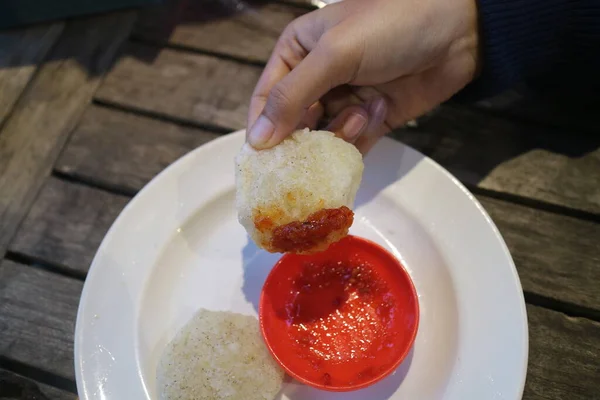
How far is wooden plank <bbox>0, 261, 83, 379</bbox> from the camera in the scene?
1229 millimetres

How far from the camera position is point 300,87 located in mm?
1118

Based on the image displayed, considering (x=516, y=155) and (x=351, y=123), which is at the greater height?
(x=351, y=123)

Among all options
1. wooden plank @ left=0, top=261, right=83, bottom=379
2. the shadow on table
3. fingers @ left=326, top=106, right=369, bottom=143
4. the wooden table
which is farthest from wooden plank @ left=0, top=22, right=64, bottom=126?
the shadow on table

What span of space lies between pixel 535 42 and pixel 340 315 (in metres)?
0.84

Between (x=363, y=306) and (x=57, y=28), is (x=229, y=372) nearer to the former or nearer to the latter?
(x=363, y=306)

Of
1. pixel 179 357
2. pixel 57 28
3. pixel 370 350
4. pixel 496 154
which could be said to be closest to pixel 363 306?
pixel 370 350

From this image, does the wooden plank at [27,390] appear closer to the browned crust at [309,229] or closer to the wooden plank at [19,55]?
the browned crust at [309,229]

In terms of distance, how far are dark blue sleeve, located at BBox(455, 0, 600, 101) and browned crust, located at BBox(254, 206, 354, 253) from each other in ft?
1.97

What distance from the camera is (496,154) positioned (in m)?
1.40

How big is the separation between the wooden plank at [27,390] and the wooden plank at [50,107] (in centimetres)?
35

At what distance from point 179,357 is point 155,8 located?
120cm

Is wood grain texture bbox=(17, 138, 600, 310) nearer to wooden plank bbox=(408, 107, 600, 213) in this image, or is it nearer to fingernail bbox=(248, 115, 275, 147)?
wooden plank bbox=(408, 107, 600, 213)

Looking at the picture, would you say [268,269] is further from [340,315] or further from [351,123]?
[351,123]

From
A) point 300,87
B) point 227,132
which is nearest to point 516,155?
point 300,87
